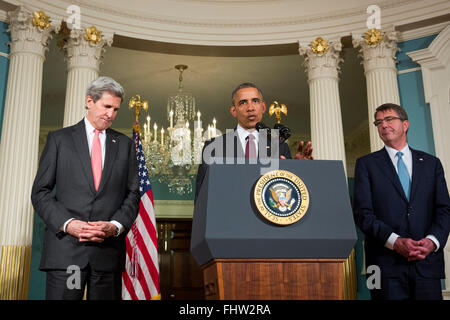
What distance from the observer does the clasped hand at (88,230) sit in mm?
2008

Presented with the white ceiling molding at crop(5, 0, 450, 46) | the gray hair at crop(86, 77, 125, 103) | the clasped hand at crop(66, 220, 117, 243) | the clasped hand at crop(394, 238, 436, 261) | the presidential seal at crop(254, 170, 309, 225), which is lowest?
the clasped hand at crop(394, 238, 436, 261)

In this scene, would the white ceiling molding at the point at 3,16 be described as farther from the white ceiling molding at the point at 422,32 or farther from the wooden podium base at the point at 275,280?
the wooden podium base at the point at 275,280

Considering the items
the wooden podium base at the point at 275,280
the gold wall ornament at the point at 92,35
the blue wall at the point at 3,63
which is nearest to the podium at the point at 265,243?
the wooden podium base at the point at 275,280

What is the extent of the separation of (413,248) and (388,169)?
49 centimetres

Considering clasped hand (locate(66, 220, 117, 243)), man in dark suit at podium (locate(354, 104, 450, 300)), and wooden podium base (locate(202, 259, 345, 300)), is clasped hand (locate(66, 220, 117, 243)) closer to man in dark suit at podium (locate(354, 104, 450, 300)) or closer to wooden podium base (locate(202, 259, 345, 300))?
wooden podium base (locate(202, 259, 345, 300))

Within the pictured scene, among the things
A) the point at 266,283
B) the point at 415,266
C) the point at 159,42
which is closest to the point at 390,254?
the point at 415,266

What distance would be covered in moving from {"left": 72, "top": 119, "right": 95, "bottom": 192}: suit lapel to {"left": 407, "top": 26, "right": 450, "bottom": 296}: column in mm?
4804

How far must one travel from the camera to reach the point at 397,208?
8.51 feet

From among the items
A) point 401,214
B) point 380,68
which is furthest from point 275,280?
point 380,68

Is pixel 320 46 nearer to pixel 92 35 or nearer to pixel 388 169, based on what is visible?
pixel 92 35

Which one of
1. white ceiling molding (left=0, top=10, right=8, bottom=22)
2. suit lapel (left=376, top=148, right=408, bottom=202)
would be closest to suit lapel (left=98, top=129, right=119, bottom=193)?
suit lapel (left=376, top=148, right=408, bottom=202)

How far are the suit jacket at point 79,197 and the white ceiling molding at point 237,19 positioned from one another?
4.41 meters

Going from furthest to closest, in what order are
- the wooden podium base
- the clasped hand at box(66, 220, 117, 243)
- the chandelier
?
the chandelier < the clasped hand at box(66, 220, 117, 243) < the wooden podium base

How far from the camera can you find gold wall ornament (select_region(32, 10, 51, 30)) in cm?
559
